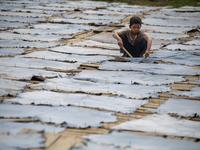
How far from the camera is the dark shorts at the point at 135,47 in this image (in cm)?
456

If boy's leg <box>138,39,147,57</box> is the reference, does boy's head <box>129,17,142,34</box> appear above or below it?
above

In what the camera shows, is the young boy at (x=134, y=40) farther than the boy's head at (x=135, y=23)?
Yes

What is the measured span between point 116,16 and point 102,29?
2.04 metres

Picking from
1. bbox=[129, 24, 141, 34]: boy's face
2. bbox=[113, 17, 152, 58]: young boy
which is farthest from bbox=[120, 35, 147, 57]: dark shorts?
bbox=[129, 24, 141, 34]: boy's face

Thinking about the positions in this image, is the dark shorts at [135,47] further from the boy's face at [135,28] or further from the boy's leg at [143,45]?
the boy's face at [135,28]

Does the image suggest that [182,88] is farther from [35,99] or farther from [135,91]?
[35,99]

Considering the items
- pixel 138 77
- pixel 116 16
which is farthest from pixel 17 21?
pixel 138 77

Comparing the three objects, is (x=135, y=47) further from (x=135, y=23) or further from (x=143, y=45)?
(x=135, y=23)

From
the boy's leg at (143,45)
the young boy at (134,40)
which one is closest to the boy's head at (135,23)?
the young boy at (134,40)

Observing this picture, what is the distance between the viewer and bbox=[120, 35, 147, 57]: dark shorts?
4.56 m

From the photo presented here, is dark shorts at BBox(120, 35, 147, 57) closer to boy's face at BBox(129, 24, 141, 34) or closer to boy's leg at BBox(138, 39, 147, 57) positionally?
boy's leg at BBox(138, 39, 147, 57)

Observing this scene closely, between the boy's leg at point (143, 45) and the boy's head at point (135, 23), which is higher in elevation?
the boy's head at point (135, 23)

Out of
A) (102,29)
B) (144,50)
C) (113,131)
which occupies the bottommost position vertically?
(113,131)

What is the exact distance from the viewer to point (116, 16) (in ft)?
28.9
